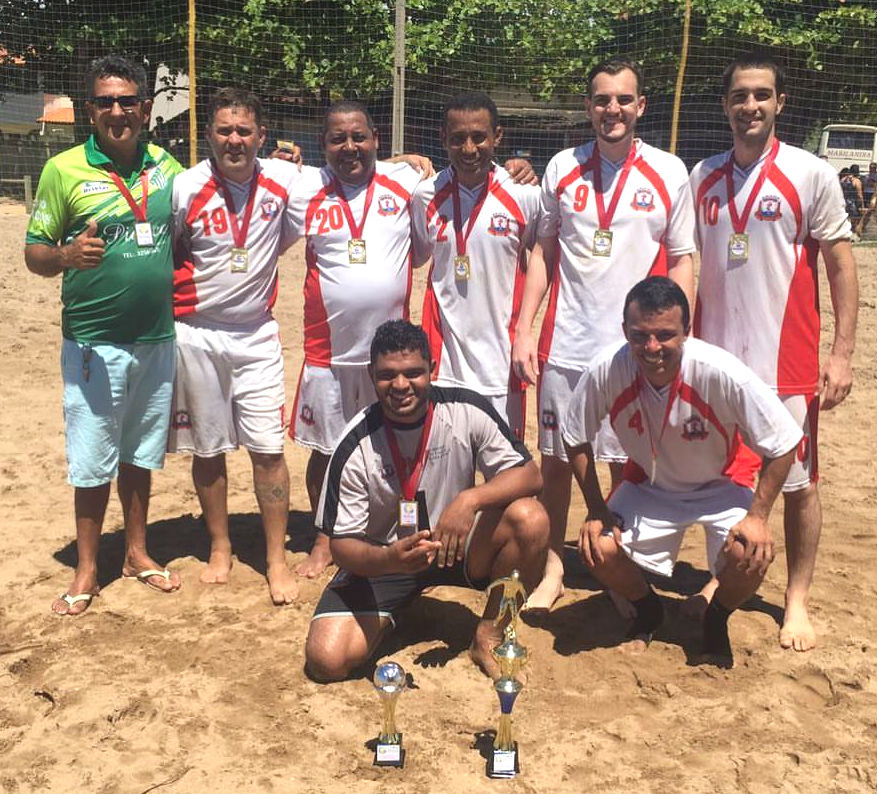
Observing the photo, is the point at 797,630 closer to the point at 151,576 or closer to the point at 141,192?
the point at 151,576

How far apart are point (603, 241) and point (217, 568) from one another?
247 centimetres

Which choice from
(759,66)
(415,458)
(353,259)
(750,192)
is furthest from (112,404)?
(759,66)

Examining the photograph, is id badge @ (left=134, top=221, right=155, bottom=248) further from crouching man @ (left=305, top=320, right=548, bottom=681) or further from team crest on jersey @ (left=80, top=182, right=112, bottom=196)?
crouching man @ (left=305, top=320, right=548, bottom=681)

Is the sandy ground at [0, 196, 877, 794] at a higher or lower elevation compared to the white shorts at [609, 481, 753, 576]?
lower

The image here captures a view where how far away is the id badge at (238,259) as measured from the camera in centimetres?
437

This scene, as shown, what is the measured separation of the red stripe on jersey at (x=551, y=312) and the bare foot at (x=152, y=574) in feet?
6.90

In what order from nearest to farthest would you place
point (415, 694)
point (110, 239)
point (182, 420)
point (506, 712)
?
point (506, 712) < point (415, 694) < point (110, 239) < point (182, 420)

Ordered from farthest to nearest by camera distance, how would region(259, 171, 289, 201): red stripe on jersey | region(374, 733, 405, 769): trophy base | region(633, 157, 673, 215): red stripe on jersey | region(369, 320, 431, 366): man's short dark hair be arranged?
1. region(259, 171, 289, 201): red stripe on jersey
2. region(633, 157, 673, 215): red stripe on jersey
3. region(369, 320, 431, 366): man's short dark hair
4. region(374, 733, 405, 769): trophy base

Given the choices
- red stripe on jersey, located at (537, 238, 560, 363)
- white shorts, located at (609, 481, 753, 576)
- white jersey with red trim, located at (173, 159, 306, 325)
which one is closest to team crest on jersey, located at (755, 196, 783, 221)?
red stripe on jersey, located at (537, 238, 560, 363)

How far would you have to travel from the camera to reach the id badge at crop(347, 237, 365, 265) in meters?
4.41

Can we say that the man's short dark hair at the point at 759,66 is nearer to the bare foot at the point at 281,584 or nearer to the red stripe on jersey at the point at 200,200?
the red stripe on jersey at the point at 200,200

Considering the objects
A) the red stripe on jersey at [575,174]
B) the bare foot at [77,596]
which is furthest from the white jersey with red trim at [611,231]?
the bare foot at [77,596]

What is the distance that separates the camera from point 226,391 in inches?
179

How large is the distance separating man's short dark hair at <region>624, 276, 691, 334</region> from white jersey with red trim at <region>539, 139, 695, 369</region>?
40cm
